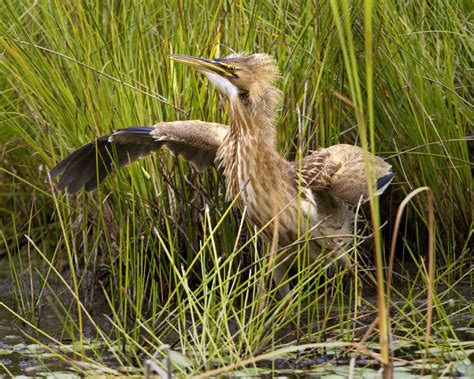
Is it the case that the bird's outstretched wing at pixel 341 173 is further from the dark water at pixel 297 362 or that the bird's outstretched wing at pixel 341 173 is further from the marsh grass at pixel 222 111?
the dark water at pixel 297 362

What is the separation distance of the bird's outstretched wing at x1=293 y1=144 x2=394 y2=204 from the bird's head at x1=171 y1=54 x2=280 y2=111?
0.34 metres

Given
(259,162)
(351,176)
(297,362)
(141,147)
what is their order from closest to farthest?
1. (297,362)
2. (351,176)
3. (259,162)
4. (141,147)

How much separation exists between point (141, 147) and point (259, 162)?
612 mm

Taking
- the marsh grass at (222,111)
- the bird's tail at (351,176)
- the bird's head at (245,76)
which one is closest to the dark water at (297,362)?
the marsh grass at (222,111)

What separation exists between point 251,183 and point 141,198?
20.7 inches

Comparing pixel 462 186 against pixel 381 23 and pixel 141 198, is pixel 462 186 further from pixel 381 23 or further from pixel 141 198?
pixel 141 198

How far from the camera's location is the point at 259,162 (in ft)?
14.5

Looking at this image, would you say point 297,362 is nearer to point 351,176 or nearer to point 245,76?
point 351,176

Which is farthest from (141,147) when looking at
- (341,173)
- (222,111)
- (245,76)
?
(341,173)

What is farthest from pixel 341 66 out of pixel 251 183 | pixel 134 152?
pixel 134 152

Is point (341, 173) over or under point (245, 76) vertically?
under

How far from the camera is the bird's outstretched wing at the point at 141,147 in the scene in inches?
174

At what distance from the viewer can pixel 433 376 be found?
9.79 feet

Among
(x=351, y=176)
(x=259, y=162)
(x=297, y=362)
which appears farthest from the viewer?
(x=259, y=162)
